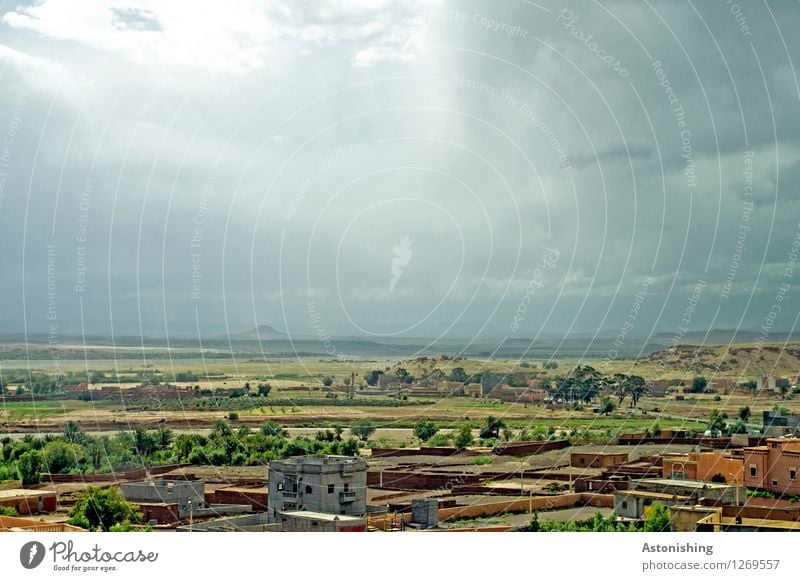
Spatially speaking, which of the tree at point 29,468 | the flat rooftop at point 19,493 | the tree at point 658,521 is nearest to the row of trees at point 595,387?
the tree at point 29,468

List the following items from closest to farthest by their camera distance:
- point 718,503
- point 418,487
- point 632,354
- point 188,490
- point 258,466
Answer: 1. point 718,503
2. point 188,490
3. point 418,487
4. point 258,466
5. point 632,354

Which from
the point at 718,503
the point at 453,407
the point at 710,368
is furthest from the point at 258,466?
the point at 710,368

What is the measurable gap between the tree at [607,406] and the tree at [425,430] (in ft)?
45.5

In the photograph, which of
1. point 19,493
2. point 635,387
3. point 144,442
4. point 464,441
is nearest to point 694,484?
point 19,493

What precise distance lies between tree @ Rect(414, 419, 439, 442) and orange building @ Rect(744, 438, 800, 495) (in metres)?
23.4

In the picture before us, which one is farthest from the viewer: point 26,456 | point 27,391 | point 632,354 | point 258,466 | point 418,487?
point 632,354

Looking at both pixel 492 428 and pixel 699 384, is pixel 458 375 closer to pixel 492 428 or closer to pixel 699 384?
pixel 699 384

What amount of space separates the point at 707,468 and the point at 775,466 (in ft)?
6.61

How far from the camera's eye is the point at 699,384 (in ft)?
247

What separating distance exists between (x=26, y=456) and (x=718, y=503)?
19.9 m

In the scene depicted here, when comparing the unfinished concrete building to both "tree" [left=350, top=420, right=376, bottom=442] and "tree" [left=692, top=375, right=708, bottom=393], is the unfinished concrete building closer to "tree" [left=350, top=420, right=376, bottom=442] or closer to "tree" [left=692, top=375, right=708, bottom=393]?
"tree" [left=350, top=420, right=376, bottom=442]

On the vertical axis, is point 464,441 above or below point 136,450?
below
